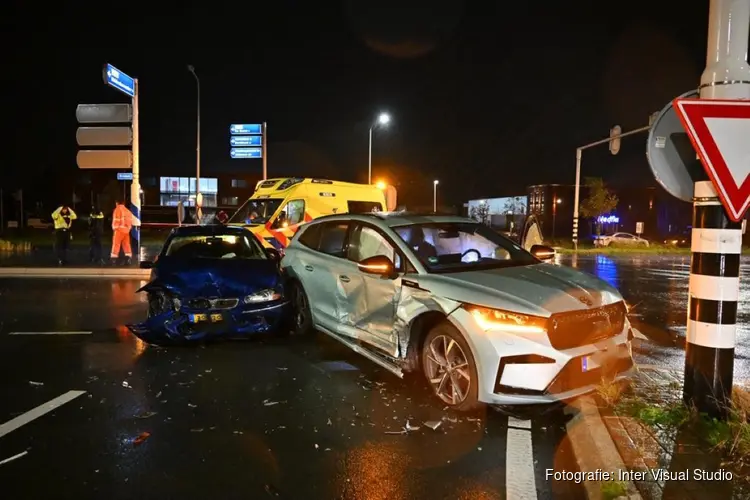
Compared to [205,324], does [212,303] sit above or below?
above

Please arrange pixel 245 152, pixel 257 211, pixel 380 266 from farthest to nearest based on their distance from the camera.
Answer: pixel 245 152 < pixel 257 211 < pixel 380 266

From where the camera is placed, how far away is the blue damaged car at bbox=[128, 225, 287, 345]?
6.83m

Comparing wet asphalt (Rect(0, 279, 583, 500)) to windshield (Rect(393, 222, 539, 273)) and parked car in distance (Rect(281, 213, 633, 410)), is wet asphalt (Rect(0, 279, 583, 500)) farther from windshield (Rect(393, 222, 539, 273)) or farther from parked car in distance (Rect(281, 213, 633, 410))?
windshield (Rect(393, 222, 539, 273))

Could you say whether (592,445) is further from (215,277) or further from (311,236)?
(215,277)

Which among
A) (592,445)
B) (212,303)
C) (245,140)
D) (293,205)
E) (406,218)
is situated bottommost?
(592,445)

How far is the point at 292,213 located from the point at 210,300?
825cm

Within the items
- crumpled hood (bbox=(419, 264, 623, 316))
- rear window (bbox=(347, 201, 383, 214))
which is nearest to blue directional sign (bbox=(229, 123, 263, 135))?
rear window (bbox=(347, 201, 383, 214))

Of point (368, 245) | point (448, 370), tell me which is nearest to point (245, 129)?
point (368, 245)

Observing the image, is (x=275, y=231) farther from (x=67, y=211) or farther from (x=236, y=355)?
(x=236, y=355)

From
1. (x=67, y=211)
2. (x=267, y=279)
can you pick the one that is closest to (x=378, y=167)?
(x=67, y=211)

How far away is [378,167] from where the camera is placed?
6875 cm

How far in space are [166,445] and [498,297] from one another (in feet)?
9.20

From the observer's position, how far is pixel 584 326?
463 cm

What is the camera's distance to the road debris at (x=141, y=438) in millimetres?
4359
